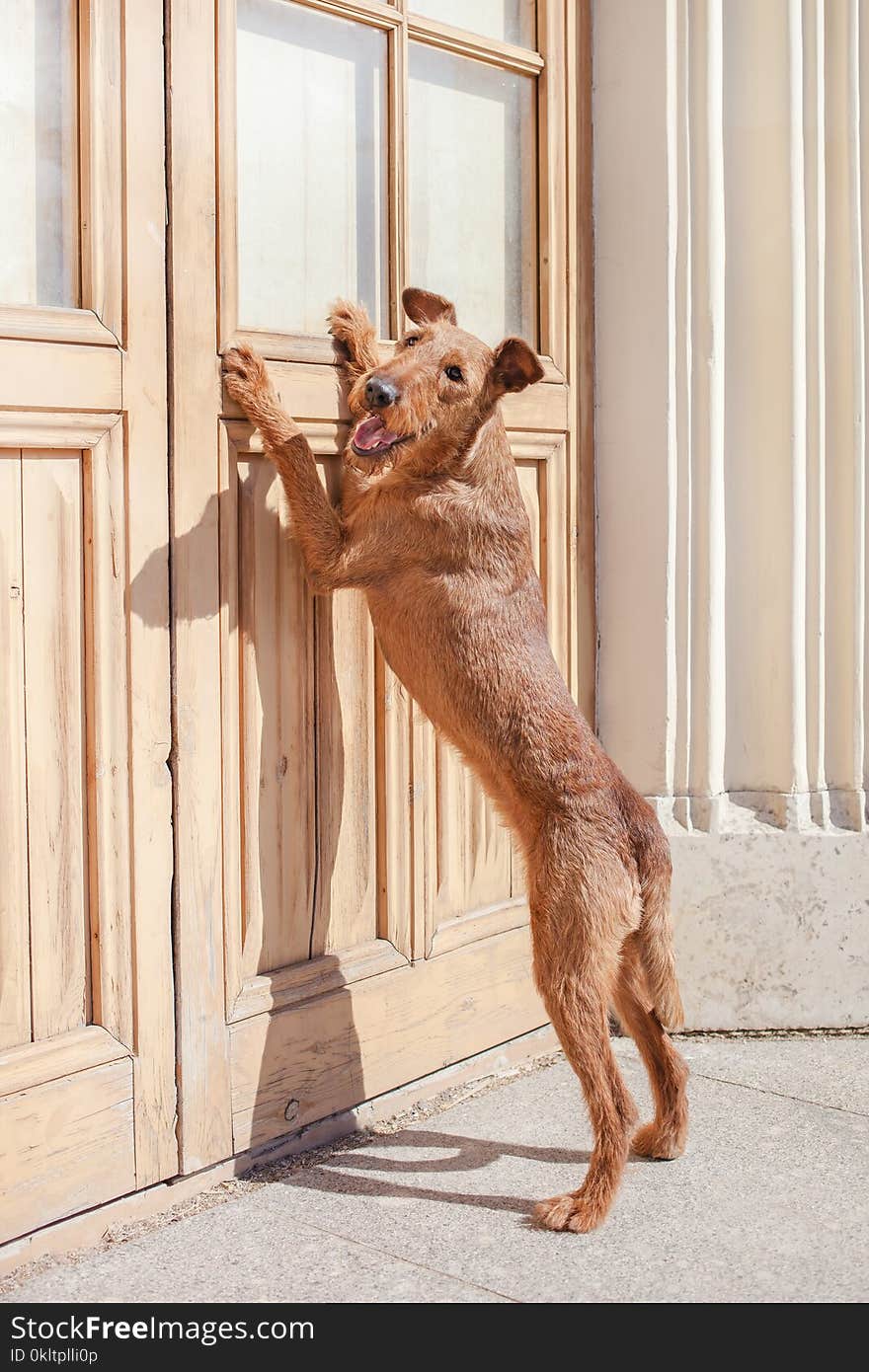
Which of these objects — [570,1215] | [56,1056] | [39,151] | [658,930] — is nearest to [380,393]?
[39,151]

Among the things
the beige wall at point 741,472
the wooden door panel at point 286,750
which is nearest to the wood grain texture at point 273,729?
the wooden door panel at point 286,750

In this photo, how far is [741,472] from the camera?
14.4 ft

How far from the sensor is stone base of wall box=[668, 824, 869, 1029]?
4367 millimetres

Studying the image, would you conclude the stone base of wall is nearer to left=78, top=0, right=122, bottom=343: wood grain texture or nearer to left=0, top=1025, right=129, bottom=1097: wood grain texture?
left=0, top=1025, right=129, bottom=1097: wood grain texture

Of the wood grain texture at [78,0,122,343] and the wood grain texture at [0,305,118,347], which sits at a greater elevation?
the wood grain texture at [78,0,122,343]

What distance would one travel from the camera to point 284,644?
3.44 meters

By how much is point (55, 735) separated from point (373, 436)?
95 cm

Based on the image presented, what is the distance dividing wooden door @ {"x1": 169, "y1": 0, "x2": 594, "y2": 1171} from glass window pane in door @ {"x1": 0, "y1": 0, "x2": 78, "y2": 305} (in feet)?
0.77

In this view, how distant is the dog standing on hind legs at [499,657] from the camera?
3.20 metres

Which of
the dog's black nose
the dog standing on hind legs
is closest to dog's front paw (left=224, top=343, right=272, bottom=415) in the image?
the dog standing on hind legs

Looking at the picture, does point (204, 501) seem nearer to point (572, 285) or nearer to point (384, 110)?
point (384, 110)

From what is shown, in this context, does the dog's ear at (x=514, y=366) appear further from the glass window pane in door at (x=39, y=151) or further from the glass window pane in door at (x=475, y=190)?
the glass window pane in door at (x=39, y=151)

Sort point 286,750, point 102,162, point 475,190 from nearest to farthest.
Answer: point 102,162, point 286,750, point 475,190

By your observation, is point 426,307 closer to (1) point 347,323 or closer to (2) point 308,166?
(1) point 347,323
